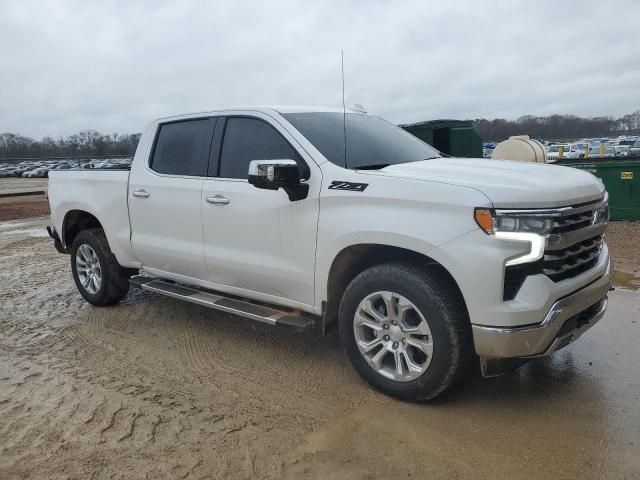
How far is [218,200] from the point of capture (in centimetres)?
430

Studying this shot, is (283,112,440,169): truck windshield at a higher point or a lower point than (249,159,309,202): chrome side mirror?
higher

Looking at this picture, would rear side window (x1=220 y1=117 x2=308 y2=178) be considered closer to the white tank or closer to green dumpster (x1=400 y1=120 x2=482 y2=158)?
green dumpster (x1=400 y1=120 x2=482 y2=158)

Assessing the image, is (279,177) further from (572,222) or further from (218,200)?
(572,222)

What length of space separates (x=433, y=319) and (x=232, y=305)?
5.77ft

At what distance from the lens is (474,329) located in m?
3.10

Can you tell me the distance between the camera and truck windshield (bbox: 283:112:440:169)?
398 centimetres

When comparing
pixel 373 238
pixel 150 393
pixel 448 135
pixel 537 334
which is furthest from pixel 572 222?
pixel 448 135

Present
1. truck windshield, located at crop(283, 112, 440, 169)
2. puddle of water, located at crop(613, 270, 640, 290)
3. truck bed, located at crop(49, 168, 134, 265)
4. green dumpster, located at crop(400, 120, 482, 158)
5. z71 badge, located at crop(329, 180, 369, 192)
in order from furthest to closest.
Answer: green dumpster, located at crop(400, 120, 482, 158) < puddle of water, located at crop(613, 270, 640, 290) < truck bed, located at crop(49, 168, 134, 265) < truck windshield, located at crop(283, 112, 440, 169) < z71 badge, located at crop(329, 180, 369, 192)

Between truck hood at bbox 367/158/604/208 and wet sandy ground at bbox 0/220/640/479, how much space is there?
51.9 inches

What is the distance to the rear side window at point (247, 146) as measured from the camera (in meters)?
4.14

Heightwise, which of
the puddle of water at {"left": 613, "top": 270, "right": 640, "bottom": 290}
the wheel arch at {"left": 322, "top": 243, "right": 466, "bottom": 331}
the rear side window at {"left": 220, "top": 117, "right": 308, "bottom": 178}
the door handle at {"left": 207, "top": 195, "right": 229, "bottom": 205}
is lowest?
the puddle of water at {"left": 613, "top": 270, "right": 640, "bottom": 290}

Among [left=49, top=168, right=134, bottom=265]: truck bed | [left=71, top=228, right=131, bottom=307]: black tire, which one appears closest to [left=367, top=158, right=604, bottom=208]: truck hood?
[left=49, top=168, right=134, bottom=265]: truck bed

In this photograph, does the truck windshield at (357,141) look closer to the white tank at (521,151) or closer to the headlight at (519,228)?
the headlight at (519,228)

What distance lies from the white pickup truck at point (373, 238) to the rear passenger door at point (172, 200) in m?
0.01
